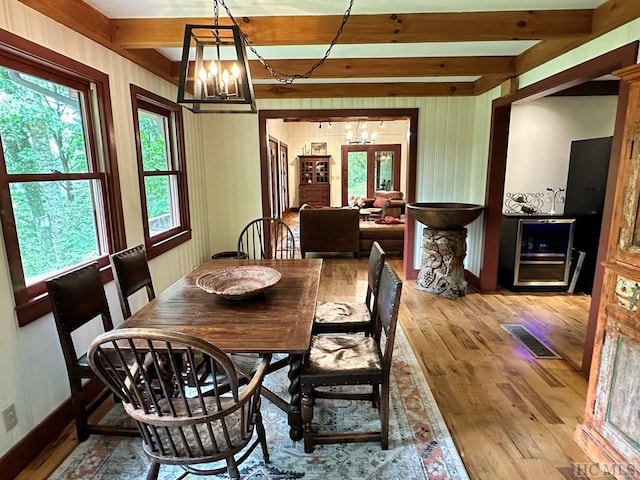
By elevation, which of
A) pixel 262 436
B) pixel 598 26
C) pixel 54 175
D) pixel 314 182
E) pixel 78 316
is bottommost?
pixel 262 436

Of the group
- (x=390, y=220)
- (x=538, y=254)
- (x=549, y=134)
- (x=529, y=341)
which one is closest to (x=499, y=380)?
(x=529, y=341)

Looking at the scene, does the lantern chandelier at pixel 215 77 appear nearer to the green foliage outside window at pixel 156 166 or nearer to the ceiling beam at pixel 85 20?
the ceiling beam at pixel 85 20

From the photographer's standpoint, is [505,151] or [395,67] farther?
[505,151]

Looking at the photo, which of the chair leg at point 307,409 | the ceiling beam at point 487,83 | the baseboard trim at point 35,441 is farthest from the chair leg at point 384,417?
the ceiling beam at point 487,83

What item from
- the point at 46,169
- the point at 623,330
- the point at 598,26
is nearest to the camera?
the point at 623,330

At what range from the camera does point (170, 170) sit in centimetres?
391

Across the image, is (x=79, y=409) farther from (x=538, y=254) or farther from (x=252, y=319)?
(x=538, y=254)

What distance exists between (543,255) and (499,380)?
7.79 ft

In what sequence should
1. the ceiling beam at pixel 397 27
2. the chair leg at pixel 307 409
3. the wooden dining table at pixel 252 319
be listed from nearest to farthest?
the wooden dining table at pixel 252 319, the chair leg at pixel 307 409, the ceiling beam at pixel 397 27

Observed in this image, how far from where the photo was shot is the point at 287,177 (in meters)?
11.1

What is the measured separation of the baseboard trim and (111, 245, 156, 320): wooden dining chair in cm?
61

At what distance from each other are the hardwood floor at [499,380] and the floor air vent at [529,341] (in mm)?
72

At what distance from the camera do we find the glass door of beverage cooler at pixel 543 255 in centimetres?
426

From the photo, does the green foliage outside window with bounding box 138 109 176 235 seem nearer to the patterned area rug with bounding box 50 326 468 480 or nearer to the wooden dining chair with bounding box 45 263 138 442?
the wooden dining chair with bounding box 45 263 138 442
